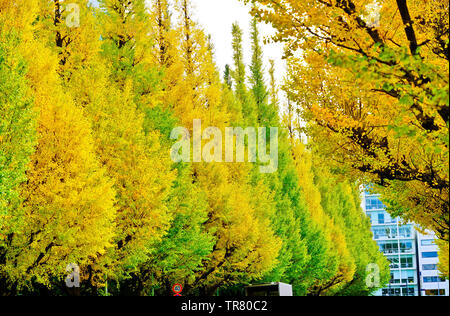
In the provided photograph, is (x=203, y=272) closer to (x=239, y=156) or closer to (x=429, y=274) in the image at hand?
(x=239, y=156)

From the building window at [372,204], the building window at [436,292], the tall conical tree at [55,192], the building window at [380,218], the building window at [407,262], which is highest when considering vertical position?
the building window at [372,204]

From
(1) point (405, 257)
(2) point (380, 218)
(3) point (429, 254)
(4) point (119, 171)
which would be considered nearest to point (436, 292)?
(3) point (429, 254)

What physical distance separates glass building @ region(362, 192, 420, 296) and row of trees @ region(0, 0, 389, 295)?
6397 centimetres

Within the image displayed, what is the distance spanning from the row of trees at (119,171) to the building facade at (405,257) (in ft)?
204

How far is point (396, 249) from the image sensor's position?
9688 cm

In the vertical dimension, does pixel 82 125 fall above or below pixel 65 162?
above

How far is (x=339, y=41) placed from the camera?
377 inches

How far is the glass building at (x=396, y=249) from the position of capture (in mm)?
93875

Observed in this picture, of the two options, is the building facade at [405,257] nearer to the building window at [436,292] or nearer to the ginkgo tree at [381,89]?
the building window at [436,292]

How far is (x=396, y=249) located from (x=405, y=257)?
1.88 m

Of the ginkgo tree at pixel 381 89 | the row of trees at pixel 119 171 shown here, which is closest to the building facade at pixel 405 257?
the row of trees at pixel 119 171

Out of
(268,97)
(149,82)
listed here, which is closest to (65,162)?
(149,82)
